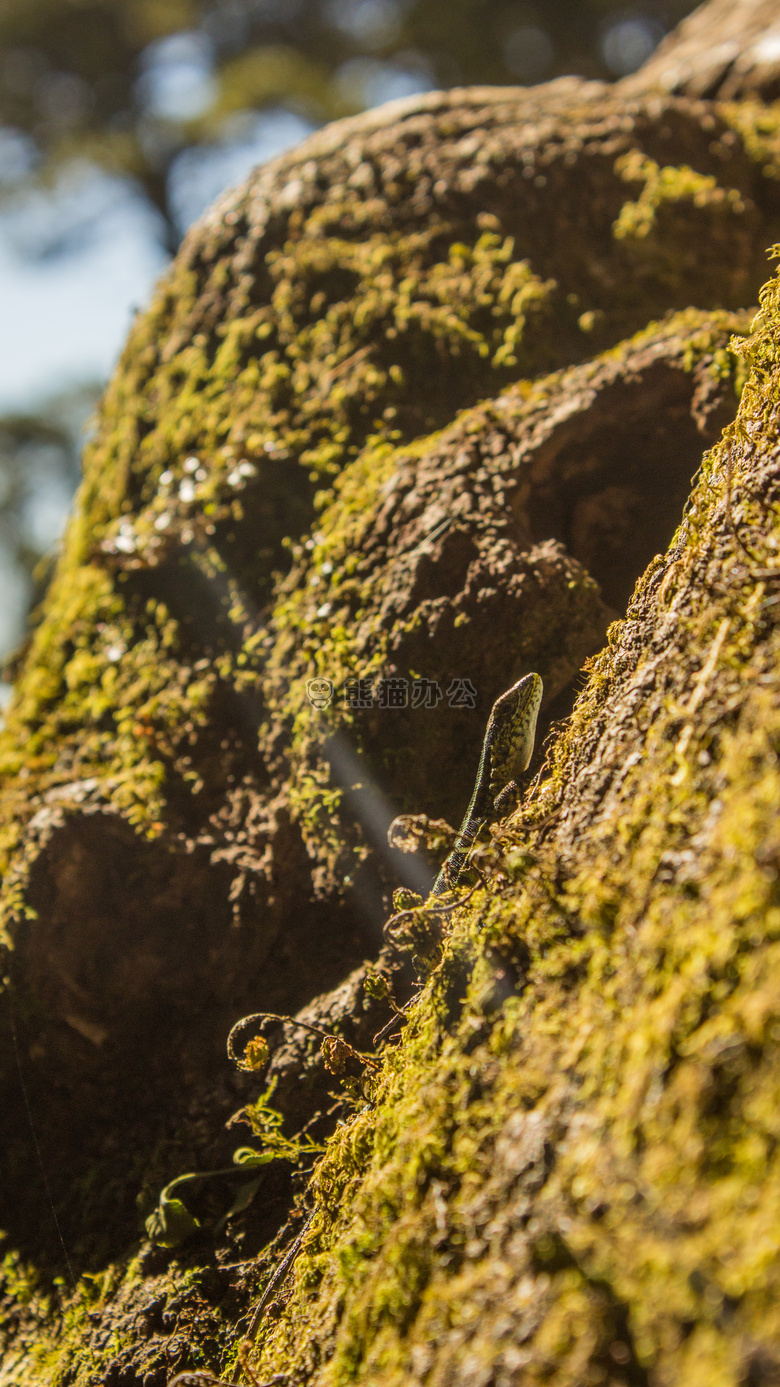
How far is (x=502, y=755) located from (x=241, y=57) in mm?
13764

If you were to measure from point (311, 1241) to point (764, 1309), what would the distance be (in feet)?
4.52

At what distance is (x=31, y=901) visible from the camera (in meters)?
2.96

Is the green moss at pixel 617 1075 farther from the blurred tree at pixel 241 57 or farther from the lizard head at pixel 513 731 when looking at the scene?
the blurred tree at pixel 241 57

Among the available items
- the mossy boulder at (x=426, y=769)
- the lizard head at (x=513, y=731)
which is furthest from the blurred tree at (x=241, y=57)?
the lizard head at (x=513, y=731)

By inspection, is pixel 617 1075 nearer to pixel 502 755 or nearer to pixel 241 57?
pixel 502 755

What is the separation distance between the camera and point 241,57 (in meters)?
11.8

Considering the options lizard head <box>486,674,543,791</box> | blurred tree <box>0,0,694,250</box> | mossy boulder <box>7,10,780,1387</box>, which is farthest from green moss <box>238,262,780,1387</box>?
blurred tree <box>0,0,694,250</box>

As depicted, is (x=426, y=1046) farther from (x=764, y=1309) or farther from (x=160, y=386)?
(x=160, y=386)

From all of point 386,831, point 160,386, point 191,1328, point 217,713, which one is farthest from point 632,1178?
point 160,386

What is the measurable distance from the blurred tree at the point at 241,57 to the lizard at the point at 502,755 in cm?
1255

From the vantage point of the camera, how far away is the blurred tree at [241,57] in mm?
10742

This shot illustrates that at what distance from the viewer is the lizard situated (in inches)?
87.6

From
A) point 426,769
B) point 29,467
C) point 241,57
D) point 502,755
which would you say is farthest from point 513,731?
point 29,467

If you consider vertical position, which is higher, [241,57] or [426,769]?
[241,57]
